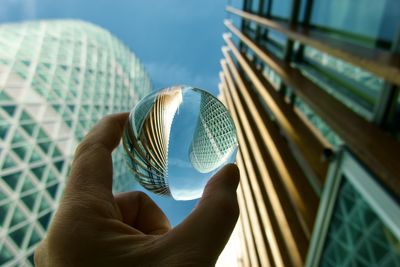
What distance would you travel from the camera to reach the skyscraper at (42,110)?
27.1m

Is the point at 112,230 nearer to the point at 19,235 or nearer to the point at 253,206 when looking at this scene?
the point at 253,206

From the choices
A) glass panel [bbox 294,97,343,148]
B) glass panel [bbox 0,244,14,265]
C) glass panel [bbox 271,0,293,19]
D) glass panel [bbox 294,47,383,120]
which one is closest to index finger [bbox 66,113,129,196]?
glass panel [bbox 294,47,383,120]

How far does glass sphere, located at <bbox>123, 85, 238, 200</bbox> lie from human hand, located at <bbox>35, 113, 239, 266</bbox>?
0.32 meters

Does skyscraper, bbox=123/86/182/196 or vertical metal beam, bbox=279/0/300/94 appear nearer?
skyscraper, bbox=123/86/182/196

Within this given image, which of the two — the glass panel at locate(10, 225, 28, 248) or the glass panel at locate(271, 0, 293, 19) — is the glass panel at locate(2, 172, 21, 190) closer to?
the glass panel at locate(10, 225, 28, 248)

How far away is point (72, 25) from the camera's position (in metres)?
54.2

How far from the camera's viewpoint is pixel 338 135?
7.31 meters

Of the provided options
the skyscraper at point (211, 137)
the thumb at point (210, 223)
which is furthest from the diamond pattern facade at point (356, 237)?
the thumb at point (210, 223)

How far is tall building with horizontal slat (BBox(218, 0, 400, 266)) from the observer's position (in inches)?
215

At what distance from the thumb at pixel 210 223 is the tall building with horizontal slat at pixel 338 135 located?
10.4ft

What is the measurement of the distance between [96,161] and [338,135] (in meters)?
5.92

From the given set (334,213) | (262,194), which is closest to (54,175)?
(262,194)

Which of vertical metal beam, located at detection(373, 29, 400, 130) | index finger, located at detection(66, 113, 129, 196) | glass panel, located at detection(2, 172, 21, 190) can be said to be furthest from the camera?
glass panel, located at detection(2, 172, 21, 190)

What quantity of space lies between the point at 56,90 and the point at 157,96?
1495 inches
